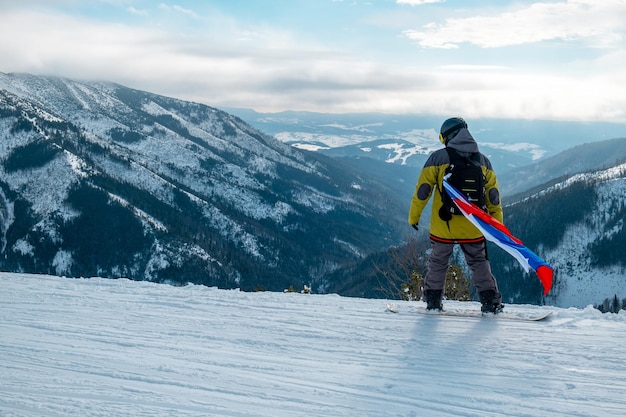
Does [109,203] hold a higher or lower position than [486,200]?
lower

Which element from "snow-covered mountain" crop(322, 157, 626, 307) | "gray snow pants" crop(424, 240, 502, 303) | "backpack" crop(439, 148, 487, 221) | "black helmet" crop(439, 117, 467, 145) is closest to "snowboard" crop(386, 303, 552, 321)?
"gray snow pants" crop(424, 240, 502, 303)

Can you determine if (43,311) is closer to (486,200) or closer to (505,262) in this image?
(486,200)

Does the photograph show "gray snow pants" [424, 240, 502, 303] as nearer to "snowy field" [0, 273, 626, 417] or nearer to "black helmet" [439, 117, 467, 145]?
"snowy field" [0, 273, 626, 417]

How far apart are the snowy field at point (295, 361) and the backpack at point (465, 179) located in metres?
1.67

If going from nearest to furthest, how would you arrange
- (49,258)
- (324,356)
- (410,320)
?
(324,356), (410,320), (49,258)

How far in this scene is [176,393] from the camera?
5.04 m

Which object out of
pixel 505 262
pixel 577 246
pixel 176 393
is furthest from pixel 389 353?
pixel 577 246

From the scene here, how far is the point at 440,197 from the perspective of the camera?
7.60 metres

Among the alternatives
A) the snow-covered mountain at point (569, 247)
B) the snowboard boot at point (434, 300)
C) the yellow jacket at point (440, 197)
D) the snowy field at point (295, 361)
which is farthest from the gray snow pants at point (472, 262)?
the snow-covered mountain at point (569, 247)

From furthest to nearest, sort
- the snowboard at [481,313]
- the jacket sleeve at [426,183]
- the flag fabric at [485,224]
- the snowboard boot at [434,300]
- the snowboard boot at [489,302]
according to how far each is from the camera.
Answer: the snowboard boot at [434,300] → the snowboard boot at [489,302] → the snowboard at [481,313] → the jacket sleeve at [426,183] → the flag fabric at [485,224]

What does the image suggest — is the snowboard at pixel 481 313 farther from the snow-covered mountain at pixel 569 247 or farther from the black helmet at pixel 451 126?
the snow-covered mountain at pixel 569 247

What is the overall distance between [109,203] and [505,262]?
365 ft

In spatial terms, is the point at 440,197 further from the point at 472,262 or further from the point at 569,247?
the point at 569,247

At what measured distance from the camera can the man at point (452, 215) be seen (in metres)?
7.44
